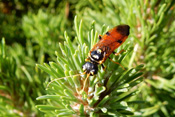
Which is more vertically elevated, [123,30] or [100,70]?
[123,30]

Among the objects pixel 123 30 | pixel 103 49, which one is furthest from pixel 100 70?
pixel 123 30

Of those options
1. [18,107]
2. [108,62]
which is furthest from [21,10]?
[108,62]

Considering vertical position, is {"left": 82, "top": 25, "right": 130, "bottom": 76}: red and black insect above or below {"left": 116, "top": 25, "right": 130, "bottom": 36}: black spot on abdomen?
below

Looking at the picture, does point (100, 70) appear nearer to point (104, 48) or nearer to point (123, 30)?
point (104, 48)

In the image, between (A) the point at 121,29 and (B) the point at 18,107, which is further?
(B) the point at 18,107

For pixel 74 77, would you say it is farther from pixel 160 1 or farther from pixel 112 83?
pixel 160 1

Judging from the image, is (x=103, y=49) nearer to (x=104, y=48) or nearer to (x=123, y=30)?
(x=104, y=48)
